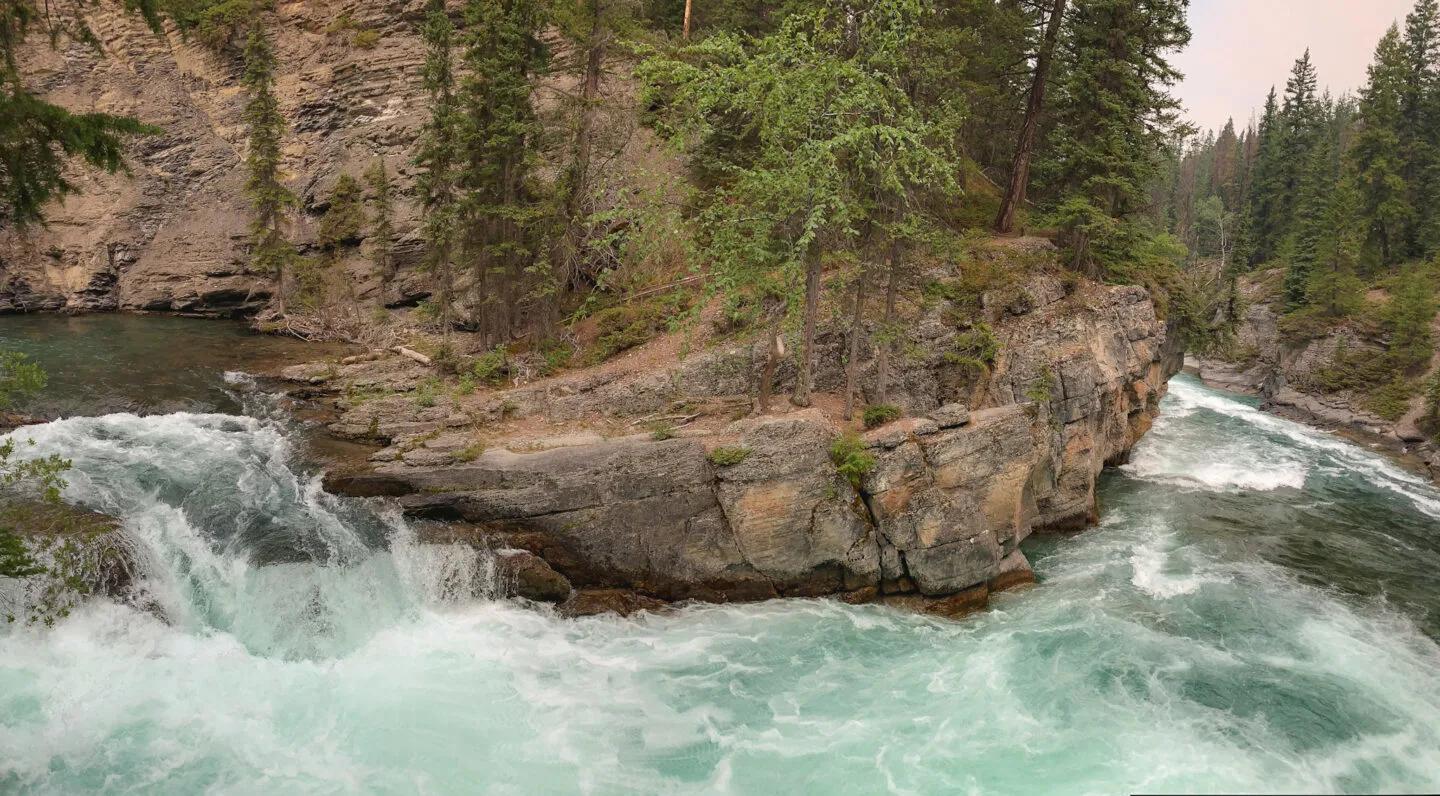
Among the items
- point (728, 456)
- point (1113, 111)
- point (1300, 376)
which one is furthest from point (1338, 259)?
point (728, 456)

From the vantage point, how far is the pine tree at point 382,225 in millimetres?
30891

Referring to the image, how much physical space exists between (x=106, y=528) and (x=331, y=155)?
28127mm

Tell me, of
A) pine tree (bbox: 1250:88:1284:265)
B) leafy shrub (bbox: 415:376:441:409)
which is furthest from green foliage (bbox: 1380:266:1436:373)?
leafy shrub (bbox: 415:376:441:409)

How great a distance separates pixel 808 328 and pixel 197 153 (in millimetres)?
34701

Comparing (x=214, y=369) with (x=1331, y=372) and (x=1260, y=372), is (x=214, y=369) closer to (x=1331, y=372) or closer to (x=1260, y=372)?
(x=1331, y=372)

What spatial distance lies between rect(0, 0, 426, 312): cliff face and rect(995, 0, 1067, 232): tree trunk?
74.7 ft

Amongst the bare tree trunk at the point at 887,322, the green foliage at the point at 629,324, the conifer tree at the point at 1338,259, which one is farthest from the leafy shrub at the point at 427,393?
the conifer tree at the point at 1338,259

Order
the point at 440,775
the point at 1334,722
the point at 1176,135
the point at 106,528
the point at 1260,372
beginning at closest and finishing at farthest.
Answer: the point at 440,775 → the point at 1334,722 → the point at 106,528 → the point at 1176,135 → the point at 1260,372

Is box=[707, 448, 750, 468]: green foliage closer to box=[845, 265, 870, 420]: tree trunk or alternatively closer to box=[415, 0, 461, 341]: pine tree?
box=[845, 265, 870, 420]: tree trunk

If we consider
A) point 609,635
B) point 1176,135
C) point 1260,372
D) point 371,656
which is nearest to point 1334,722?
point 609,635

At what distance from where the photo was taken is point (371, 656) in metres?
12.2

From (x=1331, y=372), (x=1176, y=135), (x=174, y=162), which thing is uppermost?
(x=1176, y=135)

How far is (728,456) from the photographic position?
48.6 feet

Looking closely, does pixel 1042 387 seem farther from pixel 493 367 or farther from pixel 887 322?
pixel 493 367
